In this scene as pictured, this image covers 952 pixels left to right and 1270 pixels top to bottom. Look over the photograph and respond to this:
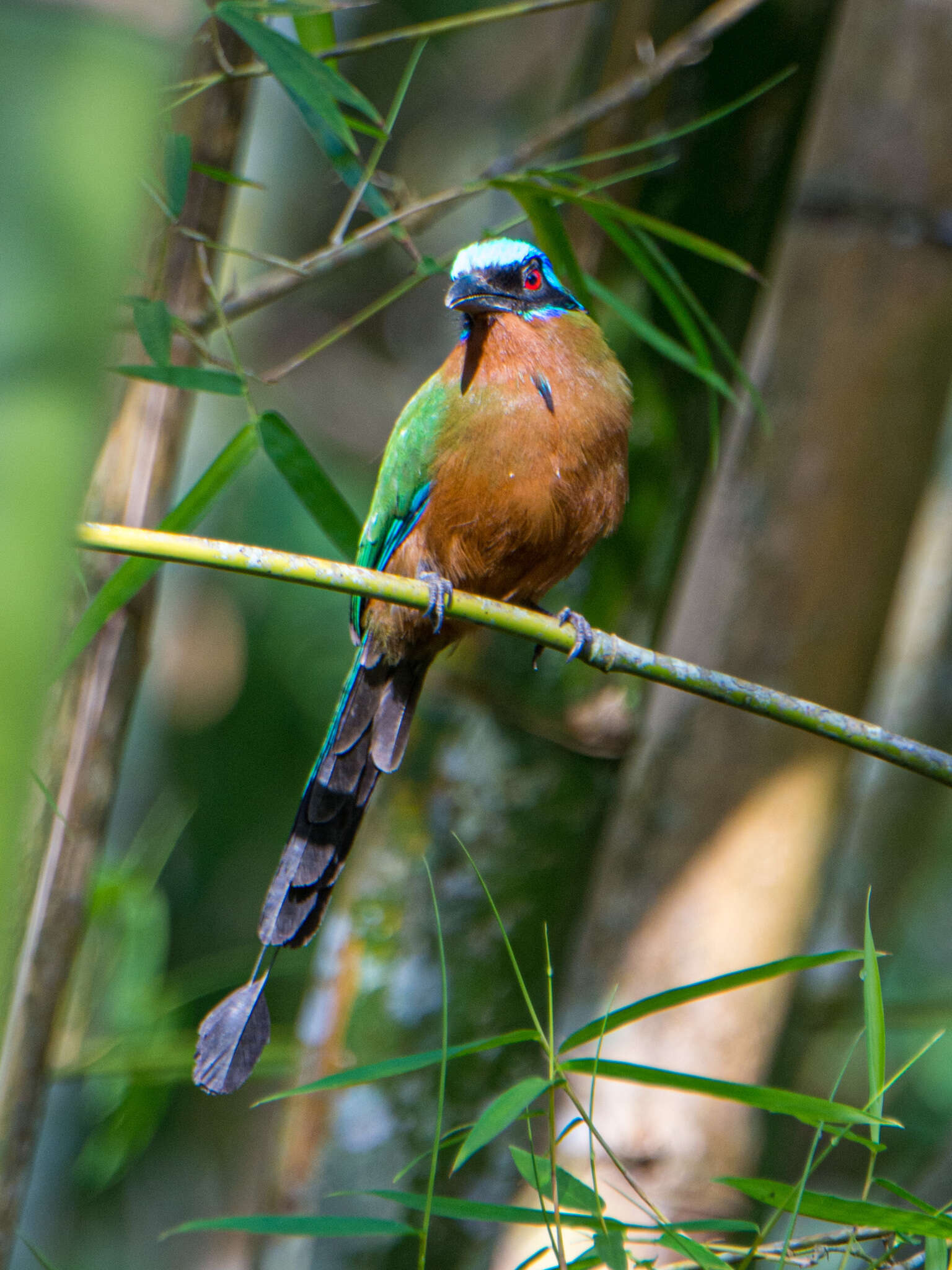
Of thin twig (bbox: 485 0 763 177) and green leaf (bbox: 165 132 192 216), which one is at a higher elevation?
thin twig (bbox: 485 0 763 177)

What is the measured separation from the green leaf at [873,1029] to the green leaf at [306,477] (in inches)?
33.3

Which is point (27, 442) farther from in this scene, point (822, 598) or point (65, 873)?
point (822, 598)

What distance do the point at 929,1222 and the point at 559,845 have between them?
103 centimetres

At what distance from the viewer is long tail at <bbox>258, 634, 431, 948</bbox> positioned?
5.67 feet

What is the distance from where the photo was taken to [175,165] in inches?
58.1

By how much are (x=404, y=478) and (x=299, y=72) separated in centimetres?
66

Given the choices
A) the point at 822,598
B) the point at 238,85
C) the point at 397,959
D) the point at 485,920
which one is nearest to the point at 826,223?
the point at 822,598

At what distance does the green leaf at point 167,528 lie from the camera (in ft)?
4.75

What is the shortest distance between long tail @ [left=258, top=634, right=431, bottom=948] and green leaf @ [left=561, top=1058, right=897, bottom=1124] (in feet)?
2.19

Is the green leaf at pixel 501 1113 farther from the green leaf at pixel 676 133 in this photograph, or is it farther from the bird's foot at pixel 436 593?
the green leaf at pixel 676 133

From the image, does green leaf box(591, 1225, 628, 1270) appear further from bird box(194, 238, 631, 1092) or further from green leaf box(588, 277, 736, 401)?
green leaf box(588, 277, 736, 401)

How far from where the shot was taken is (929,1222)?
106 cm

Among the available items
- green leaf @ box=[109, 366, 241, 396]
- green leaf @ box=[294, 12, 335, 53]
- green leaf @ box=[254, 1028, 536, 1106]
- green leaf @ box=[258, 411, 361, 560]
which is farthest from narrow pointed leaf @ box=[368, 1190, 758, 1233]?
green leaf @ box=[294, 12, 335, 53]

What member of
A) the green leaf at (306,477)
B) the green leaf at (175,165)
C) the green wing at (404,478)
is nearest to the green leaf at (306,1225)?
the green leaf at (306,477)
